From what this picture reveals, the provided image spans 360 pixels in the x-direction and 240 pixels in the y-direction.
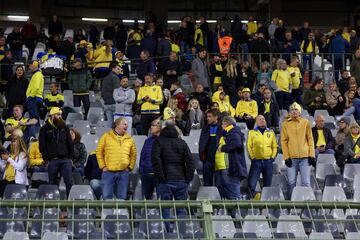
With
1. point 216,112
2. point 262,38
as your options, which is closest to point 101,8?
point 262,38

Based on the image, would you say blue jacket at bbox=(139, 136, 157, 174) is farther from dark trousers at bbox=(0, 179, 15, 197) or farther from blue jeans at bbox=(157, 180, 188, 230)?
dark trousers at bbox=(0, 179, 15, 197)

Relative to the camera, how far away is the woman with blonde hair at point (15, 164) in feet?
47.1

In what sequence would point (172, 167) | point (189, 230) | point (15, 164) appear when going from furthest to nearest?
point (15, 164) → point (172, 167) → point (189, 230)

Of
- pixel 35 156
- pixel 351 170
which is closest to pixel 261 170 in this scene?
pixel 351 170

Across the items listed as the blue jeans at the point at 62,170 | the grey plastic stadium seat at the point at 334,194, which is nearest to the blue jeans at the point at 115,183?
the blue jeans at the point at 62,170

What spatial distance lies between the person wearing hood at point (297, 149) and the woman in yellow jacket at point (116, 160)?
2557 millimetres

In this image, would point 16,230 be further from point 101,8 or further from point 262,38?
point 101,8

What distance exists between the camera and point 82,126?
707 inches

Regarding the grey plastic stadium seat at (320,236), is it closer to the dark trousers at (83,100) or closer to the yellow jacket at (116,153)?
the yellow jacket at (116,153)

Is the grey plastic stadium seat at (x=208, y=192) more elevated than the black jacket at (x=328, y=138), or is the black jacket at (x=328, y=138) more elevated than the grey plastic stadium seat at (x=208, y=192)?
the black jacket at (x=328, y=138)

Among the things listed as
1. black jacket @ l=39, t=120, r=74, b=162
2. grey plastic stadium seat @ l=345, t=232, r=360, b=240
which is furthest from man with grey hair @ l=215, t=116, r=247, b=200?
grey plastic stadium seat @ l=345, t=232, r=360, b=240

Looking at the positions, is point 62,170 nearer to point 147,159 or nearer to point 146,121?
point 147,159

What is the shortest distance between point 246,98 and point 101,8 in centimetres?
2086

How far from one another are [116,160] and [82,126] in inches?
167
